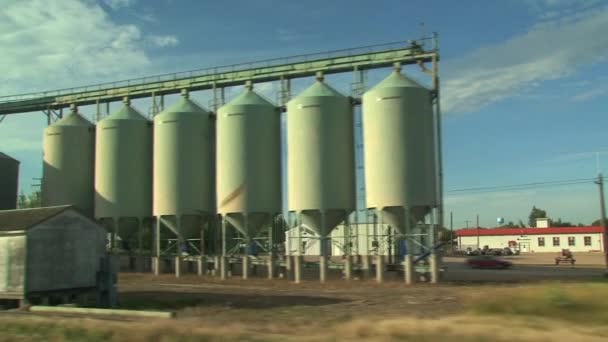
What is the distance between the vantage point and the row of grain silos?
37.4 m

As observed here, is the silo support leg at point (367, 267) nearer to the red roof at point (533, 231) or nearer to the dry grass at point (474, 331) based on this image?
the dry grass at point (474, 331)

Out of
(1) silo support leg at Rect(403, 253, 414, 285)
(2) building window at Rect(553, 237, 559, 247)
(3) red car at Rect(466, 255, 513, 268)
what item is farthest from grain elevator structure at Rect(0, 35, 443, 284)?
(2) building window at Rect(553, 237, 559, 247)

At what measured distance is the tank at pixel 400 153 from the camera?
36844 millimetres

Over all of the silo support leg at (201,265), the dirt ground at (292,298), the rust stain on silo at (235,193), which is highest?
the rust stain on silo at (235,193)

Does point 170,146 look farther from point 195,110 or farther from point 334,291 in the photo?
point 334,291

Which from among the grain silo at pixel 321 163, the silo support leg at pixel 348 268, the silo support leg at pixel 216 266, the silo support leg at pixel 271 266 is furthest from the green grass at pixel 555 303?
the silo support leg at pixel 216 266

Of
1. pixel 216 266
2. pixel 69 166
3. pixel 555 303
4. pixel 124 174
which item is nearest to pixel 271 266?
pixel 216 266

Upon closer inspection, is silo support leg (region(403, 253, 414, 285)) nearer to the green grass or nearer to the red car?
the green grass

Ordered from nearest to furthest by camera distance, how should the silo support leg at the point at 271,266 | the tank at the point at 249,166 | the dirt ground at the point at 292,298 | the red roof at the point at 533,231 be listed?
the dirt ground at the point at 292,298, the silo support leg at the point at 271,266, the tank at the point at 249,166, the red roof at the point at 533,231

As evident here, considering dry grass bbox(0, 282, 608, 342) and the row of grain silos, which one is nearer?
dry grass bbox(0, 282, 608, 342)

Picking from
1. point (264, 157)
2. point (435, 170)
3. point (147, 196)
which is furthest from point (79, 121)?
point (435, 170)

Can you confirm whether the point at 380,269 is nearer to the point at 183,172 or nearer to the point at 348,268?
the point at 348,268

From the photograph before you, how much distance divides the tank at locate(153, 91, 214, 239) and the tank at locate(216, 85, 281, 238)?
3.10 metres

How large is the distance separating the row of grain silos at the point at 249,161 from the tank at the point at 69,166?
9 cm
